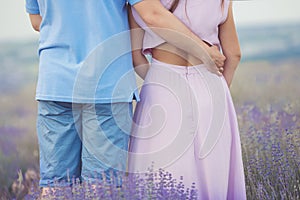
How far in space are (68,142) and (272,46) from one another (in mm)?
3426

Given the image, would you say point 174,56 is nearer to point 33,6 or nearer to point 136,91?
point 136,91

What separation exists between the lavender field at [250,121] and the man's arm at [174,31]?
0.52m

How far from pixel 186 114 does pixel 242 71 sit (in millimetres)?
2675

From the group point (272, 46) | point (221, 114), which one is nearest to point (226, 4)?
point (221, 114)

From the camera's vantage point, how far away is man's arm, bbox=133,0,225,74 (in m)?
2.42

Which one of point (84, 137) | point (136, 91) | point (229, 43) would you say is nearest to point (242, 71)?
point (229, 43)

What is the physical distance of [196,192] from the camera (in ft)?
8.23

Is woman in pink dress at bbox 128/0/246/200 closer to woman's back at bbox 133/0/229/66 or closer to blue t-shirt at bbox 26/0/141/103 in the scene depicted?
woman's back at bbox 133/0/229/66

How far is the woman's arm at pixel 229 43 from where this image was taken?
2.68 meters

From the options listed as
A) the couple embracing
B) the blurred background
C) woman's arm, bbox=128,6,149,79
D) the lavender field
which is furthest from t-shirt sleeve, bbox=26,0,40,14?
the blurred background

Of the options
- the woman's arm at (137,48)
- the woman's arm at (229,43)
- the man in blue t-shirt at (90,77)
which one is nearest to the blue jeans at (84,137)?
the man in blue t-shirt at (90,77)

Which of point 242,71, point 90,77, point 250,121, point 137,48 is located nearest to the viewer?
point 90,77

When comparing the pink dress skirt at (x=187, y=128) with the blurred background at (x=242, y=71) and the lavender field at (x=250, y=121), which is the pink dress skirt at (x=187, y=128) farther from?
the blurred background at (x=242, y=71)

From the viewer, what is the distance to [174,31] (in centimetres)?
246
